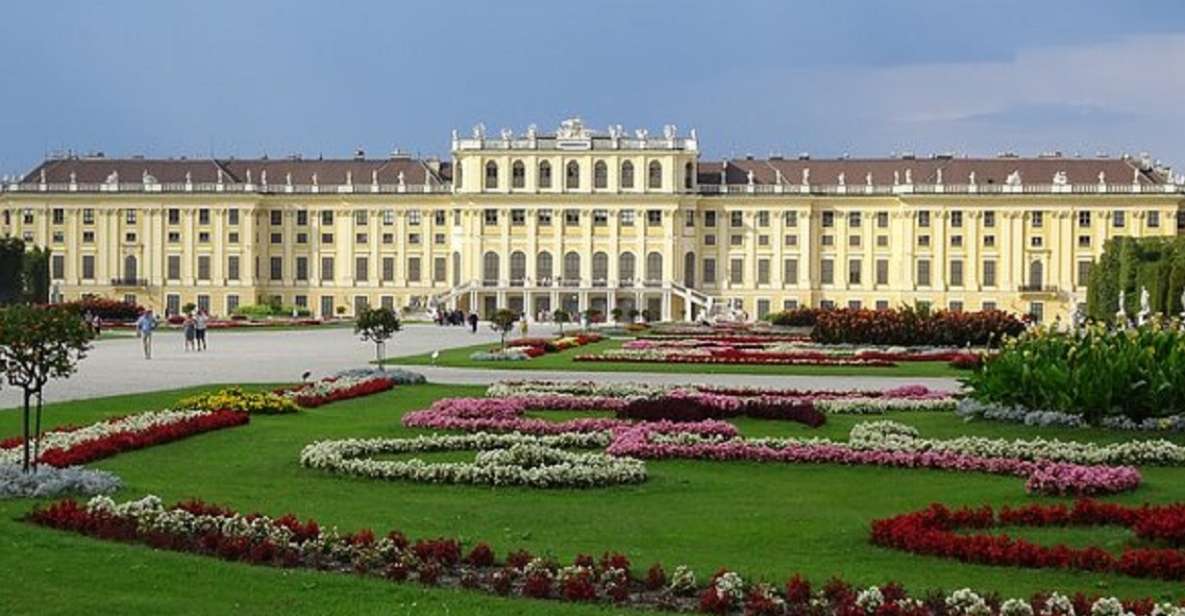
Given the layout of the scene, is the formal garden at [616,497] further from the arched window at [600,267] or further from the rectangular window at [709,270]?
the rectangular window at [709,270]

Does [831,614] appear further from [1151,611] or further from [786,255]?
[786,255]

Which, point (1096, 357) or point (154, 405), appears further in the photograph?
point (154, 405)

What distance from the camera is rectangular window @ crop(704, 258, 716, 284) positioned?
89812mm

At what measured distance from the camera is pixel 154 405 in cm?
2148

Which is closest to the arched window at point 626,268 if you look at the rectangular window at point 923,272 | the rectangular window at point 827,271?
the rectangular window at point 827,271

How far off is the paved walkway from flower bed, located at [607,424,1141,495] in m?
9.09

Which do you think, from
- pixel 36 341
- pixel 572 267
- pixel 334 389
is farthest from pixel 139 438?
pixel 572 267

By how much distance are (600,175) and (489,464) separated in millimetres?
76166

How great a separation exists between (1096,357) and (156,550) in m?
11.8

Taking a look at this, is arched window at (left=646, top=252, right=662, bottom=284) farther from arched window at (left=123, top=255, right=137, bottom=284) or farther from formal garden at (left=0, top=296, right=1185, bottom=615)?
formal garden at (left=0, top=296, right=1185, bottom=615)

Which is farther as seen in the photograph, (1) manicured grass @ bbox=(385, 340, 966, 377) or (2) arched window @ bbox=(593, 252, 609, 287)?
(2) arched window @ bbox=(593, 252, 609, 287)

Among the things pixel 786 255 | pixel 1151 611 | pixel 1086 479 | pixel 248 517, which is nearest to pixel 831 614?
pixel 1151 611

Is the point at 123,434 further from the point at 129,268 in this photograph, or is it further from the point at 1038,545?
the point at 129,268

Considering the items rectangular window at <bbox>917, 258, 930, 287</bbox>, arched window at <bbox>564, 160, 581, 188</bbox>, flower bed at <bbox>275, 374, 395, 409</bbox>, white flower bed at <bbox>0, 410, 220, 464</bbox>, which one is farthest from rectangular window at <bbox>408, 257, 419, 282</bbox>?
white flower bed at <bbox>0, 410, 220, 464</bbox>
